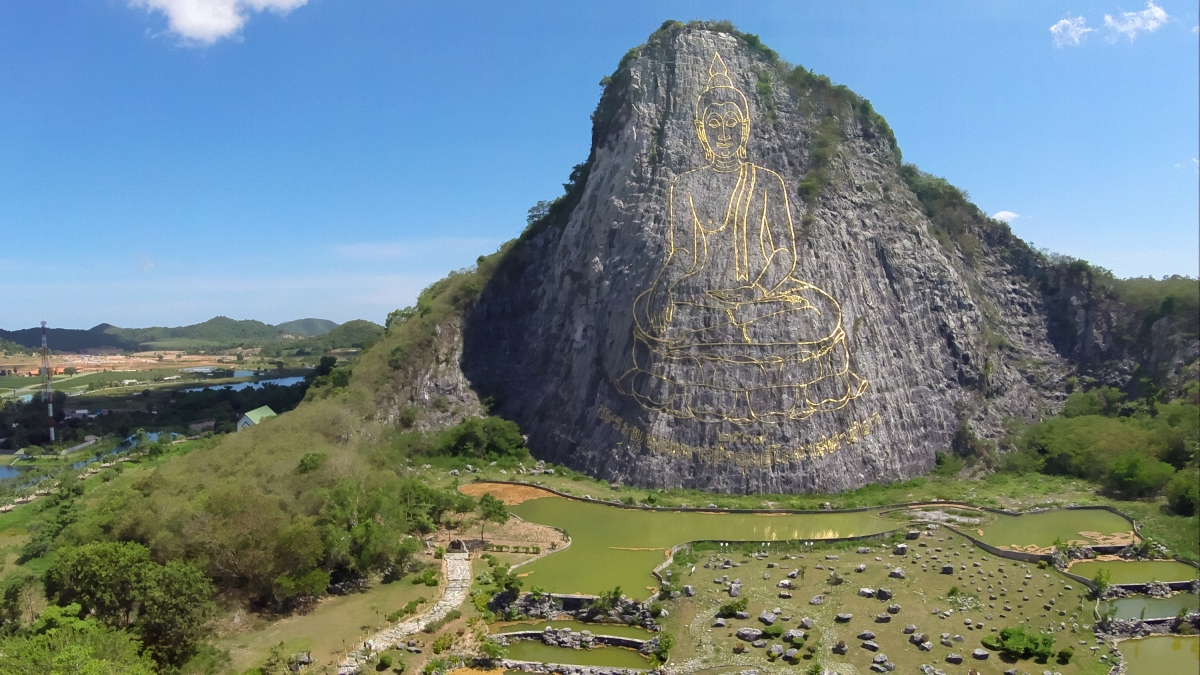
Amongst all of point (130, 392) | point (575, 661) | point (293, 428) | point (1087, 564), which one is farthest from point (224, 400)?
point (1087, 564)

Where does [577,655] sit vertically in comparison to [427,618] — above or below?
below

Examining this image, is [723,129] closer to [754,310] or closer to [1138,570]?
[754,310]

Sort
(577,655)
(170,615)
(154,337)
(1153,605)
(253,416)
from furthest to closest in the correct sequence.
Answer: (154,337) < (253,416) < (1153,605) < (577,655) < (170,615)

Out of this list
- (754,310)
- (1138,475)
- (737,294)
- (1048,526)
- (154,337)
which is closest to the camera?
(1048,526)

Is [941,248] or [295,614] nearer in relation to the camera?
[295,614]

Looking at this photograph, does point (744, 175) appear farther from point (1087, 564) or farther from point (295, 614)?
point (295, 614)

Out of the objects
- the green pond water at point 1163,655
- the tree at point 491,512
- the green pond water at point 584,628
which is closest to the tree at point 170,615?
the green pond water at point 584,628

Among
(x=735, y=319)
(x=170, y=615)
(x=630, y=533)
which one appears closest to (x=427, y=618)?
(x=170, y=615)
